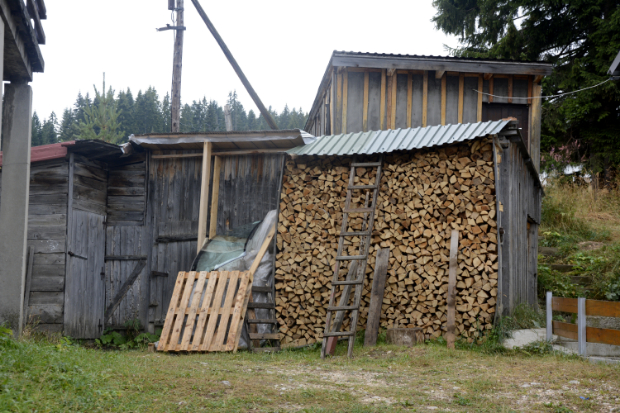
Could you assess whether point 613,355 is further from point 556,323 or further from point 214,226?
point 214,226

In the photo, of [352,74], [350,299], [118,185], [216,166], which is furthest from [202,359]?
[352,74]

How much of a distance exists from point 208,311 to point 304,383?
120 inches

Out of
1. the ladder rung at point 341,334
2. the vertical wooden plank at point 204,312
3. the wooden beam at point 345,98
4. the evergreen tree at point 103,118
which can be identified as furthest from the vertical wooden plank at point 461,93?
the evergreen tree at point 103,118

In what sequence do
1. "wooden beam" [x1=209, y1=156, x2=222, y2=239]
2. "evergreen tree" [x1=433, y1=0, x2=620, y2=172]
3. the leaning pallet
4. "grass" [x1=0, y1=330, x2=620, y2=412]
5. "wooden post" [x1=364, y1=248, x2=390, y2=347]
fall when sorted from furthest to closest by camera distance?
"evergreen tree" [x1=433, y1=0, x2=620, y2=172], "wooden beam" [x1=209, y1=156, x2=222, y2=239], the leaning pallet, "wooden post" [x1=364, y1=248, x2=390, y2=347], "grass" [x1=0, y1=330, x2=620, y2=412]

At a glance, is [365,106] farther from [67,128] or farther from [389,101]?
[67,128]

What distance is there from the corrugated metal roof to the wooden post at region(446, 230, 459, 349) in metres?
1.35

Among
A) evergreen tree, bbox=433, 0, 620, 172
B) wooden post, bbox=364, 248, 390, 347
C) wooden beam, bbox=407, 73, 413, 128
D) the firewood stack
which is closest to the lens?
the firewood stack

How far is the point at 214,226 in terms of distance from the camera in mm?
9328

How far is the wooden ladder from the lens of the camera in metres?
7.09

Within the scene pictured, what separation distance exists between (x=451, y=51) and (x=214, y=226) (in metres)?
11.9

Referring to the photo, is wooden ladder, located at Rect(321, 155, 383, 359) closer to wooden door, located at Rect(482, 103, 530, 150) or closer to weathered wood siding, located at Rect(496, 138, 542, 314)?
weathered wood siding, located at Rect(496, 138, 542, 314)

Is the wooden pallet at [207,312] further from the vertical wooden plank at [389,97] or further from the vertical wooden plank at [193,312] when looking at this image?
the vertical wooden plank at [389,97]

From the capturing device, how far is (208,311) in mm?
7734

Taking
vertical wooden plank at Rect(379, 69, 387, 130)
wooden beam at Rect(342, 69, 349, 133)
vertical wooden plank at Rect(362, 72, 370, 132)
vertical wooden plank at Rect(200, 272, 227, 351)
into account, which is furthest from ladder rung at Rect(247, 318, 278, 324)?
vertical wooden plank at Rect(379, 69, 387, 130)
